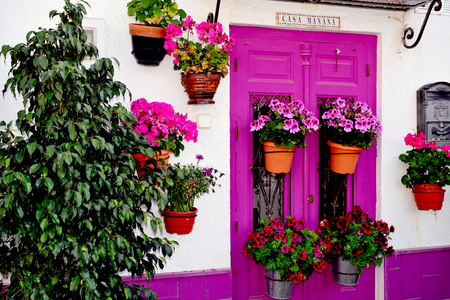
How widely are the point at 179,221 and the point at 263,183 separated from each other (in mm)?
917

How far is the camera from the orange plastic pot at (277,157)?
3234mm

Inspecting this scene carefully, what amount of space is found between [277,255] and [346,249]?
60 centimetres

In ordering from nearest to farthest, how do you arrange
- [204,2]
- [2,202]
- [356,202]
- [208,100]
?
[2,202], [208,100], [204,2], [356,202]

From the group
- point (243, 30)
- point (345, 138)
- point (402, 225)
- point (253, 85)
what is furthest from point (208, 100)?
point (402, 225)

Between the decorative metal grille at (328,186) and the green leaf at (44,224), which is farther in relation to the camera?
the decorative metal grille at (328,186)

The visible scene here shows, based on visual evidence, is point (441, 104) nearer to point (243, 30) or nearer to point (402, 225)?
point (402, 225)

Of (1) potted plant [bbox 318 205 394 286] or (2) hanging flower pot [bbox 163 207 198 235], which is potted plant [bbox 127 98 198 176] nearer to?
(2) hanging flower pot [bbox 163 207 198 235]

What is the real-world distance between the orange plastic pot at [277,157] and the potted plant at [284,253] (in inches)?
16.3

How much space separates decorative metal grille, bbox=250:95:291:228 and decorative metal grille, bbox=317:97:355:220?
38 cm

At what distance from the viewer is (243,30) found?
11.3 feet

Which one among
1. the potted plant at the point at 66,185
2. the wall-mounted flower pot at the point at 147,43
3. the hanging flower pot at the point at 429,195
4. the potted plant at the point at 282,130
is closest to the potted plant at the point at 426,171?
the hanging flower pot at the point at 429,195

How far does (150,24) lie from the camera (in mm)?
2939

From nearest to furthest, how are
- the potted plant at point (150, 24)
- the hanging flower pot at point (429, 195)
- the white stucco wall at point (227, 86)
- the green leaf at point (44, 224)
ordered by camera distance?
the green leaf at point (44, 224)
the potted plant at point (150, 24)
the white stucco wall at point (227, 86)
the hanging flower pot at point (429, 195)

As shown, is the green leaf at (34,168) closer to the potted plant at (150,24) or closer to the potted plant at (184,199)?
the potted plant at (184,199)
